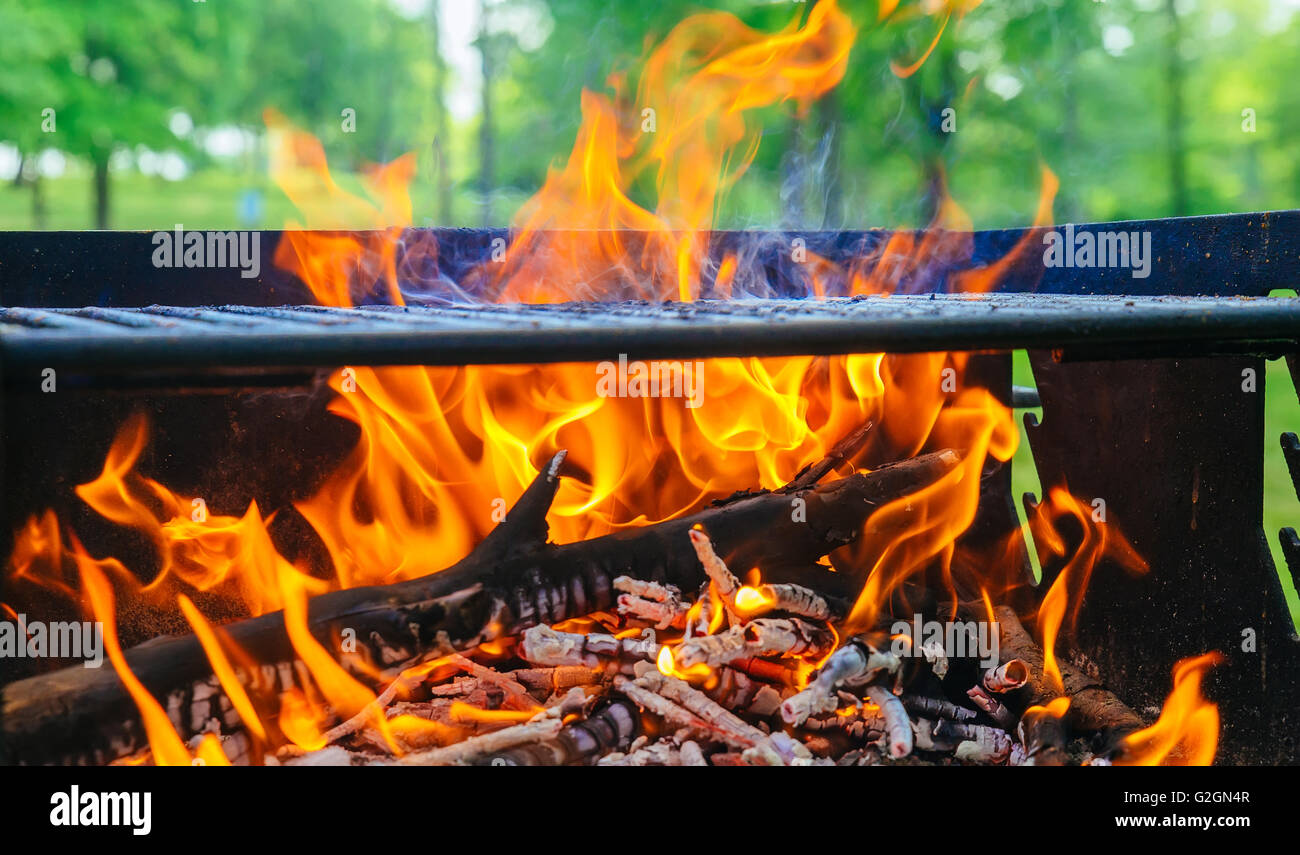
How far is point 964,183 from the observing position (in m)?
12.9

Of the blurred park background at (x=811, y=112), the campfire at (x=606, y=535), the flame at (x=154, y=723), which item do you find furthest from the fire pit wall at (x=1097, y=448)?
the blurred park background at (x=811, y=112)

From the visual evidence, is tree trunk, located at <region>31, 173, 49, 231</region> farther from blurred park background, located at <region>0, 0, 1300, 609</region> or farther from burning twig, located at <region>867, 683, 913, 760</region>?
burning twig, located at <region>867, 683, 913, 760</region>

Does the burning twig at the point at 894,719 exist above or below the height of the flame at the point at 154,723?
below

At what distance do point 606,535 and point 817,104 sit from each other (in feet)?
23.6

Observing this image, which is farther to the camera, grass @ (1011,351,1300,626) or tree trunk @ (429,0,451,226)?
tree trunk @ (429,0,451,226)

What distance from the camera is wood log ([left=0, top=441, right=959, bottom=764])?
1.89 meters

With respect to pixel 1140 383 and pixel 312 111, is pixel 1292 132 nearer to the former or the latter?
pixel 1140 383

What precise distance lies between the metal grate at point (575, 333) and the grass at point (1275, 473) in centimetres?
98

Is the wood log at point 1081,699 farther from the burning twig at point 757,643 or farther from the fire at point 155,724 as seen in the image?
the fire at point 155,724

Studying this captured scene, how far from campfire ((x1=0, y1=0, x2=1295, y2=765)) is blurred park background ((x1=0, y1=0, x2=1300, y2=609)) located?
1.51 meters

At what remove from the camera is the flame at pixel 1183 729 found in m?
2.28

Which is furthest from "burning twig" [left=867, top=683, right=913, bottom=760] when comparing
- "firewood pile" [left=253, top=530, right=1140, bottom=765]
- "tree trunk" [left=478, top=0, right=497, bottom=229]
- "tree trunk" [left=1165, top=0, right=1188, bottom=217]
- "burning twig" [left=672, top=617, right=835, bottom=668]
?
"tree trunk" [left=1165, top=0, right=1188, bottom=217]

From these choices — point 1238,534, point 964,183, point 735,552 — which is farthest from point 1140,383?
point 964,183

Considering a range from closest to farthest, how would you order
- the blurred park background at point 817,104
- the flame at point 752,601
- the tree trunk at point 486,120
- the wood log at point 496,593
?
the wood log at point 496,593 < the flame at point 752,601 < the blurred park background at point 817,104 < the tree trunk at point 486,120
